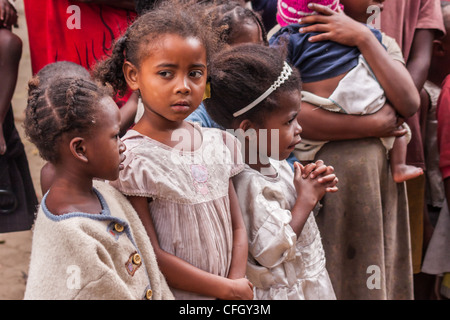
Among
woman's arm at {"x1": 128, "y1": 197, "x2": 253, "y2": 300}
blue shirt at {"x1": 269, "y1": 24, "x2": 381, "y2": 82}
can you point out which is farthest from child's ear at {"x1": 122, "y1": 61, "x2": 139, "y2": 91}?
blue shirt at {"x1": 269, "y1": 24, "x2": 381, "y2": 82}

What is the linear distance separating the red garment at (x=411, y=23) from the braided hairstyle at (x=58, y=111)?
2006 millimetres

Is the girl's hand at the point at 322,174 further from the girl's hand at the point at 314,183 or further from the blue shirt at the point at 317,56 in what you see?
the blue shirt at the point at 317,56

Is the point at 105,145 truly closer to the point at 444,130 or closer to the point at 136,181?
the point at 136,181

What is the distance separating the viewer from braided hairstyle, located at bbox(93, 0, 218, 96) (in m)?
1.79

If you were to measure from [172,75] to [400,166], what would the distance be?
1354 mm

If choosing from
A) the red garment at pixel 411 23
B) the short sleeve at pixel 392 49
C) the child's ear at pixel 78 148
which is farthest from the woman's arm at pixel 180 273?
the red garment at pixel 411 23

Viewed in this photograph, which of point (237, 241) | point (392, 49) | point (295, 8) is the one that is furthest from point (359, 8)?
point (237, 241)

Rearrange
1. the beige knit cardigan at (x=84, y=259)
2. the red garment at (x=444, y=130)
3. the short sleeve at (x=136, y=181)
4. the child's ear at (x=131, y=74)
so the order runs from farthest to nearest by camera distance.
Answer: the red garment at (x=444, y=130) → the child's ear at (x=131, y=74) → the short sleeve at (x=136, y=181) → the beige knit cardigan at (x=84, y=259)

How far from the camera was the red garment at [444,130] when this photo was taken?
9.88 ft

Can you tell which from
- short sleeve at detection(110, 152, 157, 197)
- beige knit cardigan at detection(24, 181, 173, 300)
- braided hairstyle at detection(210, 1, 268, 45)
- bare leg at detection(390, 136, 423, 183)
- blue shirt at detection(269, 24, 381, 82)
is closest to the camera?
beige knit cardigan at detection(24, 181, 173, 300)

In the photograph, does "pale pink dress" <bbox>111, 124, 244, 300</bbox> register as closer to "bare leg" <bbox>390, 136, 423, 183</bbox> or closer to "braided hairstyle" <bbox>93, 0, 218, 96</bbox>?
"braided hairstyle" <bbox>93, 0, 218, 96</bbox>

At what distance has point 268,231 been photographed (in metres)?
1.99
